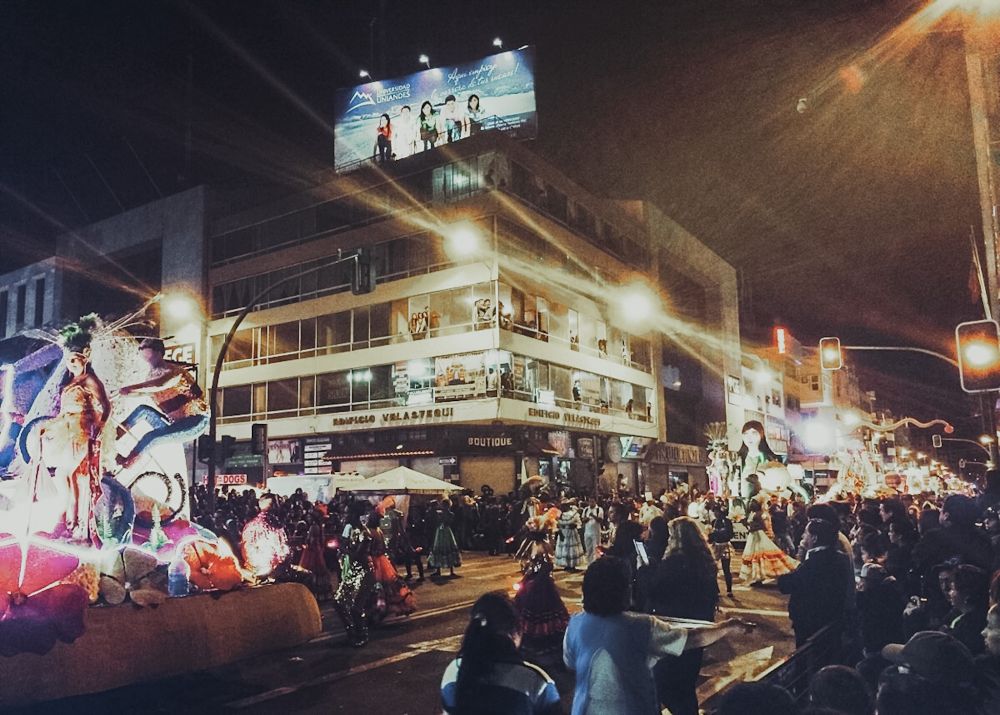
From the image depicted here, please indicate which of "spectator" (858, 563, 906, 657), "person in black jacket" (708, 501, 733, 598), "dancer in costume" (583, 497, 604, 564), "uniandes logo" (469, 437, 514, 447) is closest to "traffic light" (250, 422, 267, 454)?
"dancer in costume" (583, 497, 604, 564)

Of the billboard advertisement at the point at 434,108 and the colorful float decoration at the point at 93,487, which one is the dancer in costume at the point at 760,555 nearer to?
the colorful float decoration at the point at 93,487

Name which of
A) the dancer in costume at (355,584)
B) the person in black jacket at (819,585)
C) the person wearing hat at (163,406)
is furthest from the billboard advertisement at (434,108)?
the person in black jacket at (819,585)

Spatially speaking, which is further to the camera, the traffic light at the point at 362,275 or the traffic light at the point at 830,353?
the traffic light at the point at 830,353

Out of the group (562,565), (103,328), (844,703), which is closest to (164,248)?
(562,565)

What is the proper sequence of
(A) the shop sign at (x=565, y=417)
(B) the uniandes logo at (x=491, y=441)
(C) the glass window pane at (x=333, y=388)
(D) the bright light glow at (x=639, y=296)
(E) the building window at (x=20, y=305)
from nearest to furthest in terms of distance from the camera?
1. (B) the uniandes logo at (x=491, y=441)
2. (A) the shop sign at (x=565, y=417)
3. (C) the glass window pane at (x=333, y=388)
4. (D) the bright light glow at (x=639, y=296)
5. (E) the building window at (x=20, y=305)

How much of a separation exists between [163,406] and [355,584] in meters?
3.56

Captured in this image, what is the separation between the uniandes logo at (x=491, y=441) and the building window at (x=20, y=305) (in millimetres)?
37410

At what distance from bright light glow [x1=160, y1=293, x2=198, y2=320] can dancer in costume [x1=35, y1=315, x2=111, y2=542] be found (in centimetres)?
3680

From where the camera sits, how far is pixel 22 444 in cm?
825

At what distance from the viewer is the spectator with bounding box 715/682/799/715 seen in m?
2.46

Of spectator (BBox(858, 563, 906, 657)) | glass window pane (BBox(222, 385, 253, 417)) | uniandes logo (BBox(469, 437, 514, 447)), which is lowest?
spectator (BBox(858, 563, 906, 657))

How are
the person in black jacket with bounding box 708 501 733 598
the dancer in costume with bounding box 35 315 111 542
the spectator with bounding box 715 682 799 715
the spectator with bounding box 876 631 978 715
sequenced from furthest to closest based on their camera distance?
the person in black jacket with bounding box 708 501 733 598 → the dancer in costume with bounding box 35 315 111 542 → the spectator with bounding box 876 631 978 715 → the spectator with bounding box 715 682 799 715

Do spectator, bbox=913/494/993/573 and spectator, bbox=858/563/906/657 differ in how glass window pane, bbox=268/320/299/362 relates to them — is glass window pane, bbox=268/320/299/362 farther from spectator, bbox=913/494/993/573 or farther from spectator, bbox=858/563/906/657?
spectator, bbox=858/563/906/657

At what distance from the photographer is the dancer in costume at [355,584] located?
1056 centimetres
